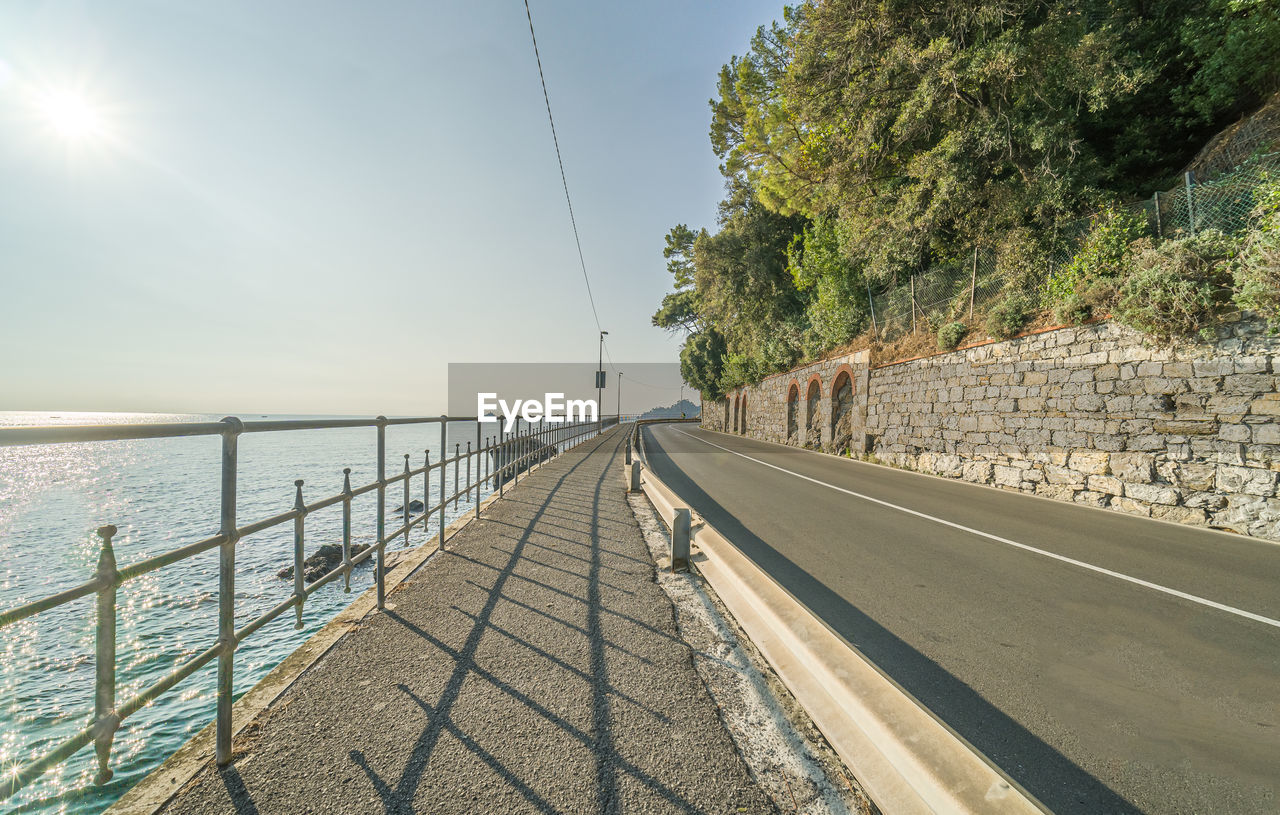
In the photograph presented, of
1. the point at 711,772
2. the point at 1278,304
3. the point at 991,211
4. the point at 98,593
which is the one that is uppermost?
the point at 991,211

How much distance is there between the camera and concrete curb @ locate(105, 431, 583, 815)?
178cm

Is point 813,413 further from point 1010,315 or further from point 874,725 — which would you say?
point 874,725

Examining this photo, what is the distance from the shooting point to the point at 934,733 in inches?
78.2

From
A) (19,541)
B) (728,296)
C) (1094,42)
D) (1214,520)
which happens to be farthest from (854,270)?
(19,541)

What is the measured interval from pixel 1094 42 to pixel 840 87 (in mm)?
5518

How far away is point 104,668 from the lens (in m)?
1.61

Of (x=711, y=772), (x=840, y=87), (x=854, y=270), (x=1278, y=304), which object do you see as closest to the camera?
(x=711, y=772)

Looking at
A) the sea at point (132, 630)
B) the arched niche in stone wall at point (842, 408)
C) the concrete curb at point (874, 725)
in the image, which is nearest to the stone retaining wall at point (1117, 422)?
the arched niche in stone wall at point (842, 408)

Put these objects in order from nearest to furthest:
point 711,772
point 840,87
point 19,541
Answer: point 711,772 → point 19,541 → point 840,87

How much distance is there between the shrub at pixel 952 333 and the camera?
12.5 metres

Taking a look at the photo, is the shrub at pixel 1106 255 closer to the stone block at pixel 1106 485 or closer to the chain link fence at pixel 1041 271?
the chain link fence at pixel 1041 271

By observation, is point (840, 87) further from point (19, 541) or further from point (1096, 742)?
point (19, 541)

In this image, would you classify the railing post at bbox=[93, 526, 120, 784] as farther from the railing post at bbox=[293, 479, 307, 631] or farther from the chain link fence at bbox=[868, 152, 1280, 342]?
the chain link fence at bbox=[868, 152, 1280, 342]

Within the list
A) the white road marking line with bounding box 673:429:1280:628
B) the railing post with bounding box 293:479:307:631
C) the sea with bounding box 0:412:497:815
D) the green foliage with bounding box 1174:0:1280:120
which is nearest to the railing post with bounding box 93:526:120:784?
the sea with bounding box 0:412:497:815
